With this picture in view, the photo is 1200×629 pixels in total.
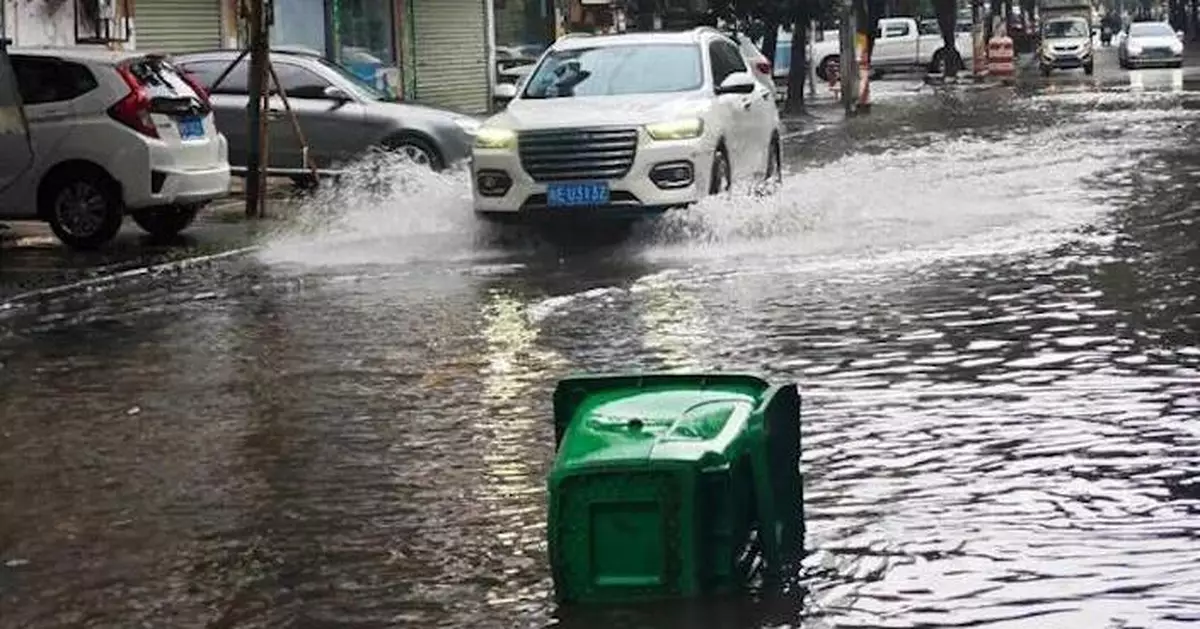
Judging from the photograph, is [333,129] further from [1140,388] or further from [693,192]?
[1140,388]

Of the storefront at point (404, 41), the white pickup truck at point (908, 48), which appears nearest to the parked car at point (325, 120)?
the storefront at point (404, 41)

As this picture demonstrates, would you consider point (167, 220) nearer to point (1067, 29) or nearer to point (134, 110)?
point (134, 110)

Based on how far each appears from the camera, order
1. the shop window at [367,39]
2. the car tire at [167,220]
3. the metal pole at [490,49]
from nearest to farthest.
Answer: the car tire at [167,220]
the shop window at [367,39]
the metal pole at [490,49]

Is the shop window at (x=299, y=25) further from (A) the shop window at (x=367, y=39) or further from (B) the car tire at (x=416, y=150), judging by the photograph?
(B) the car tire at (x=416, y=150)

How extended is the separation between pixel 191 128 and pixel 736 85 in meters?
4.47

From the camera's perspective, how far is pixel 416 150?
20859mm

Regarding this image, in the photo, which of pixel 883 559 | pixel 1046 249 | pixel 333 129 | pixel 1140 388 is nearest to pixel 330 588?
pixel 883 559

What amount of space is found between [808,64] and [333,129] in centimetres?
2870

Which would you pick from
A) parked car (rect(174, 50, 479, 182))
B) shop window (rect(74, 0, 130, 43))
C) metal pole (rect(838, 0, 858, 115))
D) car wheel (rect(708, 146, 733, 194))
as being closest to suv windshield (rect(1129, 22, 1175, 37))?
metal pole (rect(838, 0, 858, 115))

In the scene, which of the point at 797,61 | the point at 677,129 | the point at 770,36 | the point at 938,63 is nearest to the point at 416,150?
the point at 677,129

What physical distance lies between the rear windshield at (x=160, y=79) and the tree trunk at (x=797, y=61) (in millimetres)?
22779

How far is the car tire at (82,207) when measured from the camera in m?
16.3

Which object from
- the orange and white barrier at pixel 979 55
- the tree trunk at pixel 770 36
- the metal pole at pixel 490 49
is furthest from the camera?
the orange and white barrier at pixel 979 55

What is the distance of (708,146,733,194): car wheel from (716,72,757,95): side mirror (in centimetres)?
50
